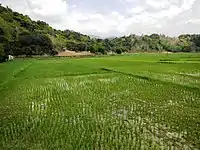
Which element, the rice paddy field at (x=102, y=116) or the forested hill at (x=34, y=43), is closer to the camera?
the rice paddy field at (x=102, y=116)

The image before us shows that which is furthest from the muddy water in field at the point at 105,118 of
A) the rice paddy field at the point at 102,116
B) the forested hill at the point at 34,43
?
the forested hill at the point at 34,43

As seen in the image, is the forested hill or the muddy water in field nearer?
the muddy water in field

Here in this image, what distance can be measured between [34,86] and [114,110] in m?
7.96

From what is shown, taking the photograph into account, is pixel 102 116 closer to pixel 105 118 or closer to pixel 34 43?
pixel 105 118

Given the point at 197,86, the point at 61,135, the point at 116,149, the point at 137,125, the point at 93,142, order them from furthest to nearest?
the point at 197,86 → the point at 137,125 → the point at 61,135 → the point at 93,142 → the point at 116,149

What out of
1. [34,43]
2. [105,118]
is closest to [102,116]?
[105,118]

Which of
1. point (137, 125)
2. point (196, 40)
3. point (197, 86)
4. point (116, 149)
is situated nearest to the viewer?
point (116, 149)

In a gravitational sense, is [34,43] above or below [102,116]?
above

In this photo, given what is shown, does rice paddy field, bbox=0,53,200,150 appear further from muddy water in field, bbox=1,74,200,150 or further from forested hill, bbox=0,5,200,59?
forested hill, bbox=0,5,200,59

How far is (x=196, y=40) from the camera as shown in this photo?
96.1 metres

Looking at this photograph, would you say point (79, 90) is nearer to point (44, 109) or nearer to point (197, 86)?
point (44, 109)

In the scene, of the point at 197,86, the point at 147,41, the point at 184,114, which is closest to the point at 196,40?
the point at 147,41

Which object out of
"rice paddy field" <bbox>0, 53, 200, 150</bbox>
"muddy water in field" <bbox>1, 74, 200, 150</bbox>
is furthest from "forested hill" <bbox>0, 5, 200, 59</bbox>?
"muddy water in field" <bbox>1, 74, 200, 150</bbox>

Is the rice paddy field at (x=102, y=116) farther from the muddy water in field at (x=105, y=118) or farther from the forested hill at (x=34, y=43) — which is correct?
the forested hill at (x=34, y=43)
